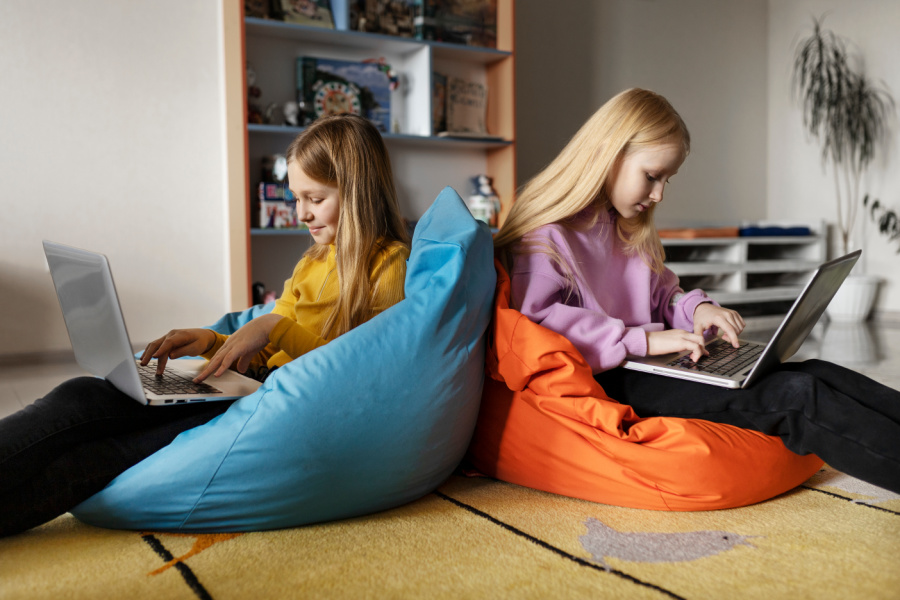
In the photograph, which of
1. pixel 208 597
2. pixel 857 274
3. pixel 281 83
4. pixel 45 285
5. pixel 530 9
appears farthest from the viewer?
pixel 857 274

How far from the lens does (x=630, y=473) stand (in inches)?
46.5

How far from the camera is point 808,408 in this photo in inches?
44.3

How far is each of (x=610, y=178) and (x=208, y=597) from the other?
1.01m

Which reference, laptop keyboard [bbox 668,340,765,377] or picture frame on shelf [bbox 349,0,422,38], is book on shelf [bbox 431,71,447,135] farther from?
laptop keyboard [bbox 668,340,765,377]

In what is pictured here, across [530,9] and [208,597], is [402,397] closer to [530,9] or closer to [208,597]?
[208,597]

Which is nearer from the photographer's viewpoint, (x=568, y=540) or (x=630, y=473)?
(x=568, y=540)

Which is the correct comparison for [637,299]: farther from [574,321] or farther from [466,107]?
[466,107]

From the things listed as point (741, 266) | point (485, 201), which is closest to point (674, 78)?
point (741, 266)

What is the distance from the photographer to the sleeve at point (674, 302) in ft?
5.04

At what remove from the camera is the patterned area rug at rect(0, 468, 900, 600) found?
2.97 feet

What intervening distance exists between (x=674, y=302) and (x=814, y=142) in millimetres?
3897

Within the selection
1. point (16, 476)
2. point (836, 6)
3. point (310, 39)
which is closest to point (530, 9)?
point (310, 39)

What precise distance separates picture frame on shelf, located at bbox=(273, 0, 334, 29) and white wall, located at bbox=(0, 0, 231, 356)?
283 millimetres

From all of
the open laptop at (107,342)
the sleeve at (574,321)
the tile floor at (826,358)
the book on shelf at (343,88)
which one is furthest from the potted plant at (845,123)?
the open laptop at (107,342)
